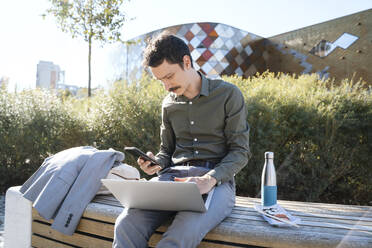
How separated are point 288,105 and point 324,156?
2.91ft

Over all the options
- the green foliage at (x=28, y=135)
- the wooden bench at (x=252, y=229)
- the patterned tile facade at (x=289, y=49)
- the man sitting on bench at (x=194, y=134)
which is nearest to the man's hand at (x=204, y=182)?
the man sitting on bench at (x=194, y=134)

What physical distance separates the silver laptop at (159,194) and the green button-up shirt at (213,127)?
380 mm

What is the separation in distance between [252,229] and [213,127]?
2.42 feet

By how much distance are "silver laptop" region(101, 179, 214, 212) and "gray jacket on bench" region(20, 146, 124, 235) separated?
727mm

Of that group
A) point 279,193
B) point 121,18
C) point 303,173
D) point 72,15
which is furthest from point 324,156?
point 72,15

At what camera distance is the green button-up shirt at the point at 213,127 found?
2.21m

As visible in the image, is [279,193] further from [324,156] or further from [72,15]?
[72,15]

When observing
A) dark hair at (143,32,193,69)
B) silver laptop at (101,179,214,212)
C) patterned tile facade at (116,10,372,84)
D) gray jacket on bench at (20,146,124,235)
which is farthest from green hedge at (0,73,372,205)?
patterned tile facade at (116,10,372,84)

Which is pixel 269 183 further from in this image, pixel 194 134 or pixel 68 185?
pixel 68 185

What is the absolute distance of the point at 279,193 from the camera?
5031mm

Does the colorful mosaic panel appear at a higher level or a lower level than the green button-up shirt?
higher

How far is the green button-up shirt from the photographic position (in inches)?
87.0

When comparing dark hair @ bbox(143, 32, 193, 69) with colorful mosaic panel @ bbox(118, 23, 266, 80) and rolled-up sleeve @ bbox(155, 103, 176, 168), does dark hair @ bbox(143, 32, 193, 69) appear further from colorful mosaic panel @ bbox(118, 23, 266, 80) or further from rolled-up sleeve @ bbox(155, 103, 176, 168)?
colorful mosaic panel @ bbox(118, 23, 266, 80)

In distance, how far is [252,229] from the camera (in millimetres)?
1835
